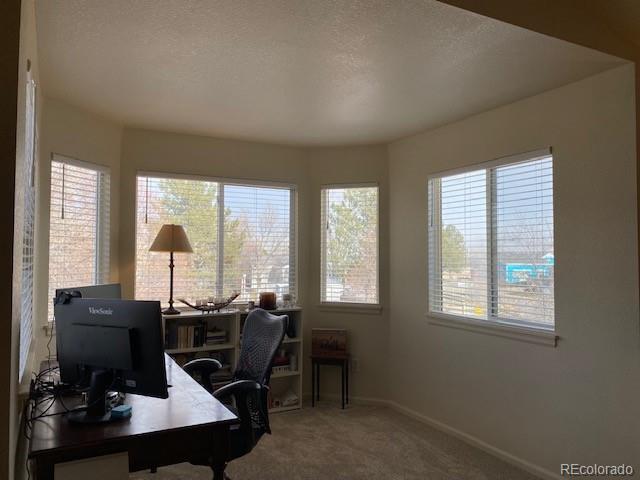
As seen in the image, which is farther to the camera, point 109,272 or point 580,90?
point 109,272

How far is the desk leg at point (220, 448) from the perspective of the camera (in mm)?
1811

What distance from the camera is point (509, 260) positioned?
11.0ft

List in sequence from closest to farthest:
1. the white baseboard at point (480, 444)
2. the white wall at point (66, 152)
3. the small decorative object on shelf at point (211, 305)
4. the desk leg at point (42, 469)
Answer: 1. the desk leg at point (42, 469)
2. the white baseboard at point (480, 444)
3. the white wall at point (66, 152)
4. the small decorative object on shelf at point (211, 305)

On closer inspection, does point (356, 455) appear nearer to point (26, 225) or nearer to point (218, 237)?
point (218, 237)

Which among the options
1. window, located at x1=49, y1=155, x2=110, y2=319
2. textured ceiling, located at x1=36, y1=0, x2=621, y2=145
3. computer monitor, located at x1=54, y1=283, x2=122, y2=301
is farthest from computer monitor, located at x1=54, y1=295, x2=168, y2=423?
window, located at x1=49, y1=155, x2=110, y2=319

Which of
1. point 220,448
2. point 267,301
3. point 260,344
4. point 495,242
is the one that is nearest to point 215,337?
point 267,301

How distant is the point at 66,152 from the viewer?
3.37m

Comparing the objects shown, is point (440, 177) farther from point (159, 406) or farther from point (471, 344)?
point (159, 406)

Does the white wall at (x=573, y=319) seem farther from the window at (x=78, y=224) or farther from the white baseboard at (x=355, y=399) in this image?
the window at (x=78, y=224)

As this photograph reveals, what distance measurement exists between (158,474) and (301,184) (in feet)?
9.42

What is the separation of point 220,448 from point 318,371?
2.74 meters

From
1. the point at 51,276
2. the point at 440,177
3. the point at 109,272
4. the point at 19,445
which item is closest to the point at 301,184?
the point at 440,177

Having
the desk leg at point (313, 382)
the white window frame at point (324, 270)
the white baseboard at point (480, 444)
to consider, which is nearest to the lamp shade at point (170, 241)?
the white window frame at point (324, 270)

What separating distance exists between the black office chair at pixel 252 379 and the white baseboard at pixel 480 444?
1826 millimetres
